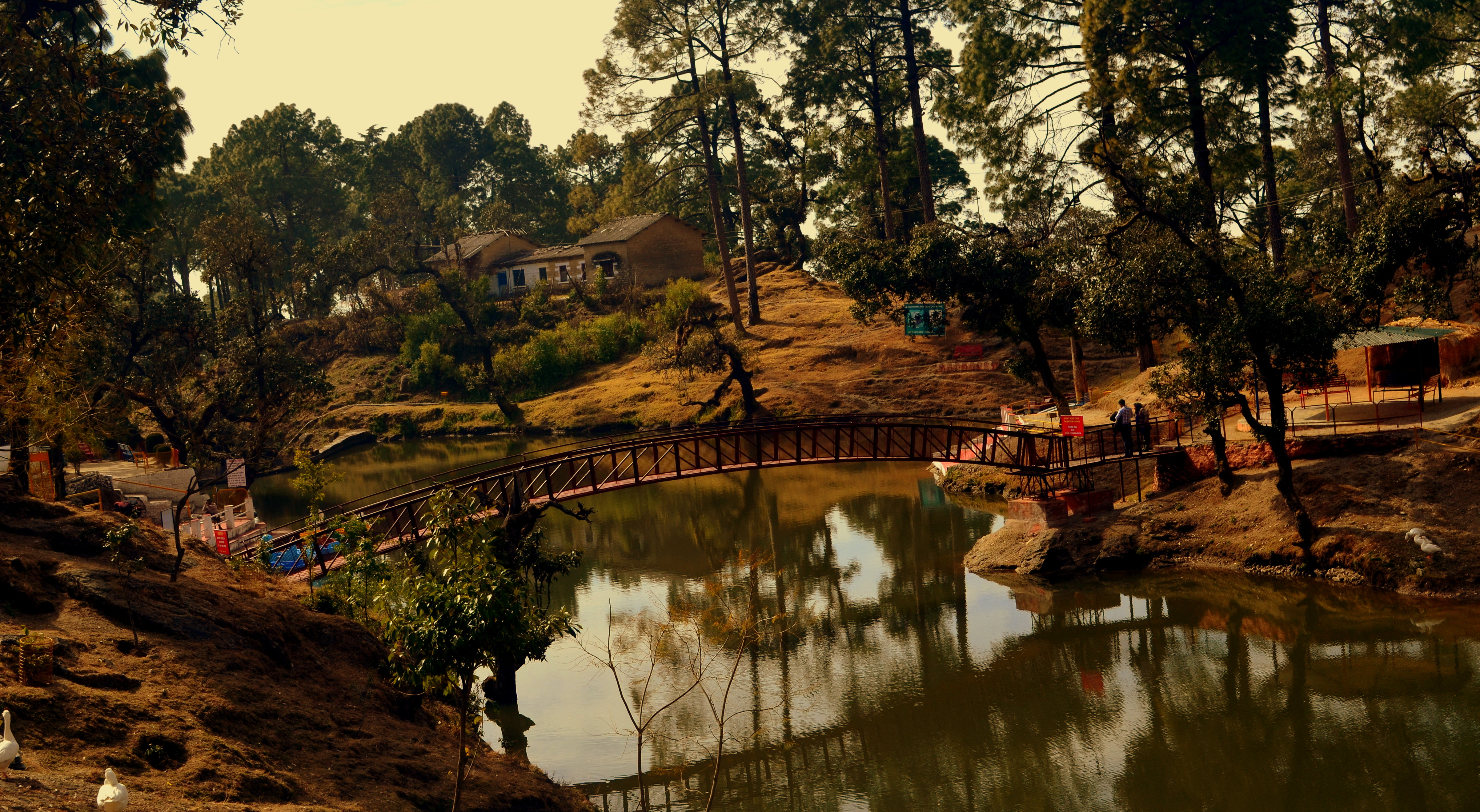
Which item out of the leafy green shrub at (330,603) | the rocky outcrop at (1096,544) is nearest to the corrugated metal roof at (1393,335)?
the rocky outcrop at (1096,544)

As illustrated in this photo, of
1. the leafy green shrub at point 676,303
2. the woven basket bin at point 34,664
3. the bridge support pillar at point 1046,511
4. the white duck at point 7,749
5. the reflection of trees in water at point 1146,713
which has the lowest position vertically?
the reflection of trees in water at point 1146,713

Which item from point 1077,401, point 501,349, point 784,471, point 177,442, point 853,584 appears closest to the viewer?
point 853,584

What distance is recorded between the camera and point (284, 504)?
54938 mm

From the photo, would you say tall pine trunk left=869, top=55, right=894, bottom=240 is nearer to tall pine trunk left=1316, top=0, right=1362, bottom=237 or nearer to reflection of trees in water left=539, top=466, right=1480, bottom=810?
tall pine trunk left=1316, top=0, right=1362, bottom=237

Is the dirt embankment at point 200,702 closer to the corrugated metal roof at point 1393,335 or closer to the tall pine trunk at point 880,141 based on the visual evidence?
the corrugated metal roof at point 1393,335

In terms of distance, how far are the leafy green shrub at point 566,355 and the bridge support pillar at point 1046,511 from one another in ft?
149

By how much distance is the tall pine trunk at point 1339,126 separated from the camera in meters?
47.3

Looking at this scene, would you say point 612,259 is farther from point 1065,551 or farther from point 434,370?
point 1065,551

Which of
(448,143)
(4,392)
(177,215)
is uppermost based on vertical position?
(448,143)

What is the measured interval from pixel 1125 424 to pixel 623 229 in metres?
59.0

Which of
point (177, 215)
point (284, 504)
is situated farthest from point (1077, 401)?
point (177, 215)

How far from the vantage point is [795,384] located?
208 feet

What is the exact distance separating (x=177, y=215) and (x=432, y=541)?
288 ft

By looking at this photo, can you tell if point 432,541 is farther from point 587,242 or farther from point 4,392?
point 587,242
